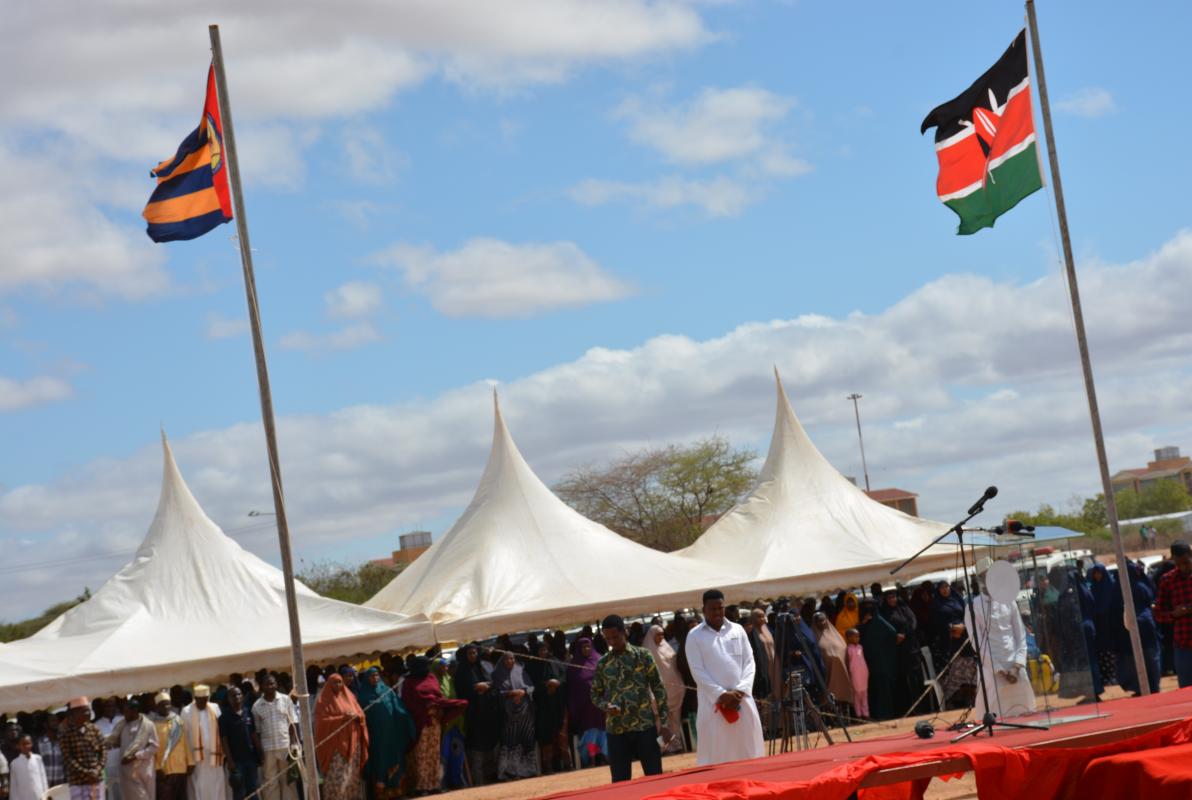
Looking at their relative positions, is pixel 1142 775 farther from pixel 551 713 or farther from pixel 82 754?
pixel 551 713

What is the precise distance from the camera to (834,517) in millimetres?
22438

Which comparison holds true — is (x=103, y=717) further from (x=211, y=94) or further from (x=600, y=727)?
(x=211, y=94)

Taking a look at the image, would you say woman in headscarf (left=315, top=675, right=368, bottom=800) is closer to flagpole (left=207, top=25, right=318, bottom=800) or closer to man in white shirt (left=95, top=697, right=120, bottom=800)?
man in white shirt (left=95, top=697, right=120, bottom=800)

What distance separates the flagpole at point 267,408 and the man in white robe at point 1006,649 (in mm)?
4972

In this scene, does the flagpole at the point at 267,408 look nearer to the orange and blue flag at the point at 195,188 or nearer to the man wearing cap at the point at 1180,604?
the orange and blue flag at the point at 195,188

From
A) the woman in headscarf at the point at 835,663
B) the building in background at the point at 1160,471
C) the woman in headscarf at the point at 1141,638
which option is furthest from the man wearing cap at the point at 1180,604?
the building in background at the point at 1160,471

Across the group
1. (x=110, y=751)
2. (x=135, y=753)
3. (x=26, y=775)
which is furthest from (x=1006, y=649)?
(x=110, y=751)

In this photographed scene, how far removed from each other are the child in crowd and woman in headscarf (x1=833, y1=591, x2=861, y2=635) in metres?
0.77

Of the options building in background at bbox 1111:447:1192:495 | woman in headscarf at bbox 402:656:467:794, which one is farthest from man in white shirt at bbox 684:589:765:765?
building in background at bbox 1111:447:1192:495

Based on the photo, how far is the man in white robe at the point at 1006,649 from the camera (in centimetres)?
787

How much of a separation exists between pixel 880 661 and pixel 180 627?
916 cm

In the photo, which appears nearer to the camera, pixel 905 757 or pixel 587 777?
pixel 905 757

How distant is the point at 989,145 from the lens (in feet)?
41.1

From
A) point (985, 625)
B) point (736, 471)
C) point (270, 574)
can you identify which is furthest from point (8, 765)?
point (736, 471)
